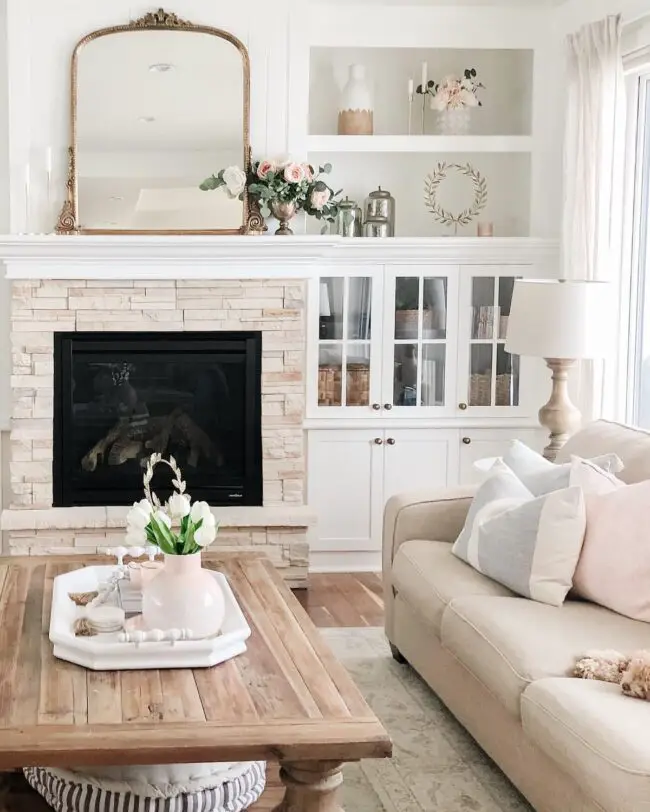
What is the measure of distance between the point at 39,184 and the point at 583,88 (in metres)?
2.37

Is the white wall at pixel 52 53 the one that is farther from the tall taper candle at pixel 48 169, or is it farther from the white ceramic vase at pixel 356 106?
the white ceramic vase at pixel 356 106

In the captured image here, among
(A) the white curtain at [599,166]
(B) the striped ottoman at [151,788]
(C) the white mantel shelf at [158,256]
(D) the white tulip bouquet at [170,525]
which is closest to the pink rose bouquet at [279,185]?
(C) the white mantel shelf at [158,256]

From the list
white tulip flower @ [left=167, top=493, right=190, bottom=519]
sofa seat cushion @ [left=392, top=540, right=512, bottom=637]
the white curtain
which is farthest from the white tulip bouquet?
the white curtain

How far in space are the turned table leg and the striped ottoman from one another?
0.33 meters

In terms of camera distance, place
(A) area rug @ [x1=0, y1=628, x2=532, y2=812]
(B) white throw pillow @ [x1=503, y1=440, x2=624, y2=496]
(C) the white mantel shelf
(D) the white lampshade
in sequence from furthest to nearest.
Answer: (C) the white mantel shelf
(D) the white lampshade
(B) white throw pillow @ [x1=503, y1=440, x2=624, y2=496]
(A) area rug @ [x1=0, y1=628, x2=532, y2=812]

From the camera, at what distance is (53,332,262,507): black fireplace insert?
512cm

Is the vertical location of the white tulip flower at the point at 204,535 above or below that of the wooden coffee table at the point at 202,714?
above

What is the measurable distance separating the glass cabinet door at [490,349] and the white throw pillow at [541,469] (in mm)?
1588

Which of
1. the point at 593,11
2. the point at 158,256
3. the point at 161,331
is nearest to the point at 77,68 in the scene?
the point at 158,256

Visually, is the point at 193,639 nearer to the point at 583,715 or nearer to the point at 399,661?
the point at 583,715

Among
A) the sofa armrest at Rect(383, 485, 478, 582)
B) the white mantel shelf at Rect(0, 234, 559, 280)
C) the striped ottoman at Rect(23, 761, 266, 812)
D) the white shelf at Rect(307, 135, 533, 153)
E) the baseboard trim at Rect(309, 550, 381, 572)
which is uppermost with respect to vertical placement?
the white shelf at Rect(307, 135, 533, 153)

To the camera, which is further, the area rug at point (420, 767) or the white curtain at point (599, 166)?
the white curtain at point (599, 166)

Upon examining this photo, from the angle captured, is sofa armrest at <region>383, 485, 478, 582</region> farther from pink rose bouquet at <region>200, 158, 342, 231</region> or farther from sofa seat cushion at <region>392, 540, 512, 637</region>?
pink rose bouquet at <region>200, 158, 342, 231</region>

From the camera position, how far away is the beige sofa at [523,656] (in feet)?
7.71
